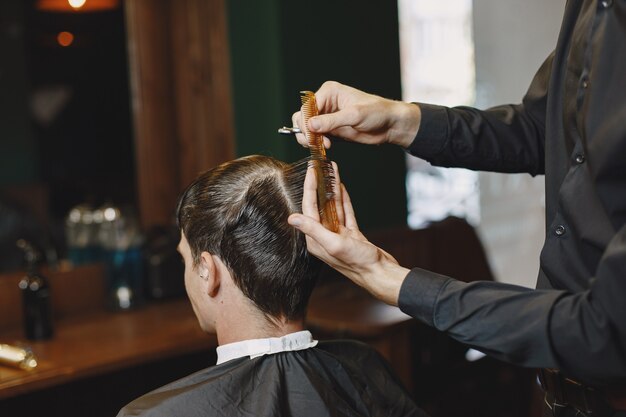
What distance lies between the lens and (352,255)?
1.39 metres

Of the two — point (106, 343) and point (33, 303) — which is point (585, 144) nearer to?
point (106, 343)

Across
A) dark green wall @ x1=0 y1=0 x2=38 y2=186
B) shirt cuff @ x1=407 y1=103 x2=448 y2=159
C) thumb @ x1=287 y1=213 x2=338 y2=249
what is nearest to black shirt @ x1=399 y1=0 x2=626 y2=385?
thumb @ x1=287 y1=213 x2=338 y2=249

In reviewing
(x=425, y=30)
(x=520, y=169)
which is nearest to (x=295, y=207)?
(x=520, y=169)

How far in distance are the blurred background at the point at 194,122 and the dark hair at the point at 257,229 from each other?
1.48 m

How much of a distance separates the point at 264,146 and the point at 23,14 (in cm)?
111

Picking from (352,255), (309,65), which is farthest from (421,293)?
(309,65)

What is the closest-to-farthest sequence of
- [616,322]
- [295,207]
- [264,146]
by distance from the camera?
[616,322] < [295,207] < [264,146]

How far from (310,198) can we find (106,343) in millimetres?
1490

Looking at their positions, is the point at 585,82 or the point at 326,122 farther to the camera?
the point at 326,122

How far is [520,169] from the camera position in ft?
6.24

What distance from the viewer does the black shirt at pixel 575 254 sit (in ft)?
4.13

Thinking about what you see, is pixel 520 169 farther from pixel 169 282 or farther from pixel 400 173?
pixel 400 173

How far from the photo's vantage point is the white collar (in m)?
1.78

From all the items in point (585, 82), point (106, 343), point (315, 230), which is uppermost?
point (585, 82)
